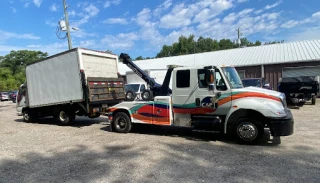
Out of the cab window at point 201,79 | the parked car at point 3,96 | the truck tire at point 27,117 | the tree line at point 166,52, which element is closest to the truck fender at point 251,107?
the cab window at point 201,79

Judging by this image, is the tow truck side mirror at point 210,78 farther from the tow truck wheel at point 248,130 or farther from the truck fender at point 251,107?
the tow truck wheel at point 248,130

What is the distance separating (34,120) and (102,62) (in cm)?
585

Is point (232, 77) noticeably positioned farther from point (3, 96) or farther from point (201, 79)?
point (3, 96)

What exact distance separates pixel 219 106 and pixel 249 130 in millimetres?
1047

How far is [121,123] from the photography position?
903cm

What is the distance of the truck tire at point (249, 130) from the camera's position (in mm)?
6555

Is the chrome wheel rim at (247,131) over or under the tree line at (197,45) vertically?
under

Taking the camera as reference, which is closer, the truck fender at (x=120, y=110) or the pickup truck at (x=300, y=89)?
the truck fender at (x=120, y=110)

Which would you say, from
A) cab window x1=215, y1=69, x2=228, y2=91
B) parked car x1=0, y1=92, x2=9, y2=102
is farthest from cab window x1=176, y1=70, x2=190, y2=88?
parked car x1=0, y1=92, x2=9, y2=102

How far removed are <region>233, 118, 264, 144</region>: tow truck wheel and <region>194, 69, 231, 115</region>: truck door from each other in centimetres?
56

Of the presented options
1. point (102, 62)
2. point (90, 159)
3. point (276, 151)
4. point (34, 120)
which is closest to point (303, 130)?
point (276, 151)

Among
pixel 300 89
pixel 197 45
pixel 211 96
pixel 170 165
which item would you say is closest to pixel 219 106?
pixel 211 96

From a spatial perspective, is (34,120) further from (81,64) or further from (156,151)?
(156,151)

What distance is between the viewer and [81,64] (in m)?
9.91
